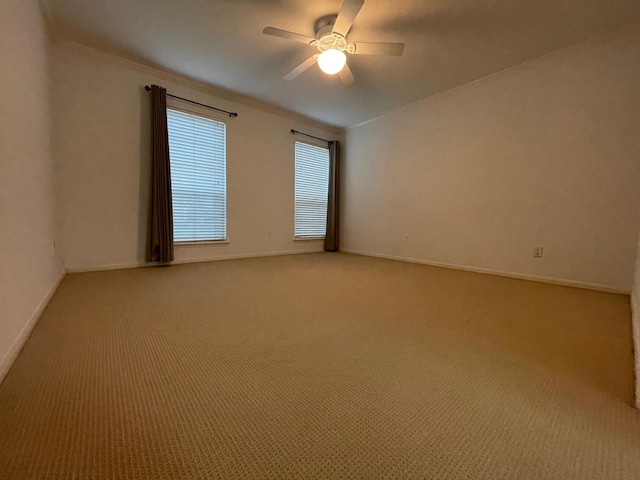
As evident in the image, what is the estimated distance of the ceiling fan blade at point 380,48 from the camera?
2283 millimetres

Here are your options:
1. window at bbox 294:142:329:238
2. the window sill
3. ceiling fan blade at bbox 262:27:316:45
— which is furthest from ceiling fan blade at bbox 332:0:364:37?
the window sill

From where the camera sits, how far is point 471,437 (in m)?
0.79

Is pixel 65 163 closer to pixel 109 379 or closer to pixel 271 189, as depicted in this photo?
pixel 271 189

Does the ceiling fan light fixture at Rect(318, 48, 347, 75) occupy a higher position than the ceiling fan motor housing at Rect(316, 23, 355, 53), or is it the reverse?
the ceiling fan motor housing at Rect(316, 23, 355, 53)

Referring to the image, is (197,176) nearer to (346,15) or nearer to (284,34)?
(284,34)

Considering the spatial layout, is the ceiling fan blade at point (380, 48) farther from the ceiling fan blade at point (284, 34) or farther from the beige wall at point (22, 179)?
the beige wall at point (22, 179)

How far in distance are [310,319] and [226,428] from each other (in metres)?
0.95

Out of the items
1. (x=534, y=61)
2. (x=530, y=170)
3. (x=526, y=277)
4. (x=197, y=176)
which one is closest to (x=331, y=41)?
(x=534, y=61)

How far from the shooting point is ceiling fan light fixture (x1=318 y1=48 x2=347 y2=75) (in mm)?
2422

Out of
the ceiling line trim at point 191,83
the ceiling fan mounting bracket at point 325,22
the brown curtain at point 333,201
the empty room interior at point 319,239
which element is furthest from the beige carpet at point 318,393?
the brown curtain at point 333,201

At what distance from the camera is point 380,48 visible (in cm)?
235

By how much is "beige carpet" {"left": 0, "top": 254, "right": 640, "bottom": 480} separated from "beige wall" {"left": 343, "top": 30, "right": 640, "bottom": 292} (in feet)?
3.51

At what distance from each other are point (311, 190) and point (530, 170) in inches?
129

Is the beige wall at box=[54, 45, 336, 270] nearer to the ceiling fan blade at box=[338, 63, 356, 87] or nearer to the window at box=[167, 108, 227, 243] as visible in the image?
the window at box=[167, 108, 227, 243]
